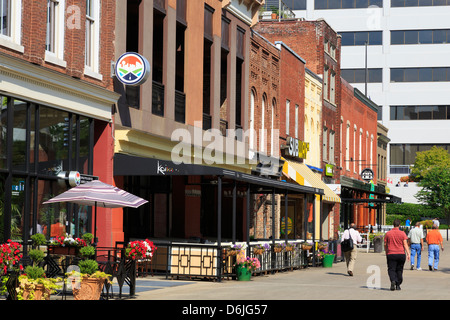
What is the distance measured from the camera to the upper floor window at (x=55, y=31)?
20.1 meters

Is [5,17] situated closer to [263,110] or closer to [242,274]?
[242,274]

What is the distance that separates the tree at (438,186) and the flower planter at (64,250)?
60.4 metres

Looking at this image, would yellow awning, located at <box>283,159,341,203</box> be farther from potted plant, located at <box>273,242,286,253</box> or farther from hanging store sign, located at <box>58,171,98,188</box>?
hanging store sign, located at <box>58,171,98,188</box>

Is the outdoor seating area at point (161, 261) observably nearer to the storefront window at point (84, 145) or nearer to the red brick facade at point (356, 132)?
the storefront window at point (84, 145)

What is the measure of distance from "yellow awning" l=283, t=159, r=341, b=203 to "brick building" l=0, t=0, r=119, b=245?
56.0ft

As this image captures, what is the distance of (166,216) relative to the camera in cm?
2877

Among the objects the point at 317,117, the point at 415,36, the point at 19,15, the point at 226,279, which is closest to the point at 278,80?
the point at 317,117

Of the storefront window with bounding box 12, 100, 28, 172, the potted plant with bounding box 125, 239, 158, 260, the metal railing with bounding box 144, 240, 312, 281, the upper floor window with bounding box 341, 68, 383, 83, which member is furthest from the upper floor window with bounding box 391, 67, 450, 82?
the potted plant with bounding box 125, 239, 158, 260

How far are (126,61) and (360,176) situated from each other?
130 feet

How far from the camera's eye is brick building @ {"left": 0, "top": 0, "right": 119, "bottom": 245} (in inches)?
722

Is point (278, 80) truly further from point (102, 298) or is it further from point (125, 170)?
point (102, 298)

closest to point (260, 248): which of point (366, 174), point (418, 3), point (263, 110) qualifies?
point (263, 110)

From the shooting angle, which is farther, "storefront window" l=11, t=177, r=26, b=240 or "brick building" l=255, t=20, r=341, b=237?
"brick building" l=255, t=20, r=341, b=237

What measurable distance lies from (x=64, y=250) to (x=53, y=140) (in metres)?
3.66
